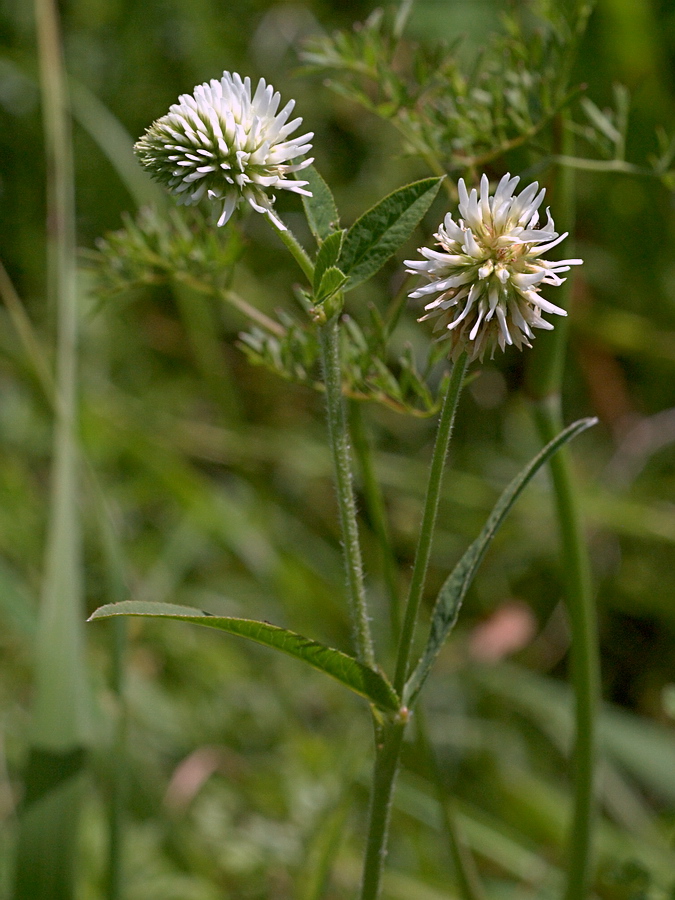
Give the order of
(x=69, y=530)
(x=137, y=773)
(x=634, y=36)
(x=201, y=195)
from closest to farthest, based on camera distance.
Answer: (x=201, y=195)
(x=69, y=530)
(x=137, y=773)
(x=634, y=36)

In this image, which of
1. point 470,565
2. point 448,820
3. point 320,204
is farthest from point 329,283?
point 448,820

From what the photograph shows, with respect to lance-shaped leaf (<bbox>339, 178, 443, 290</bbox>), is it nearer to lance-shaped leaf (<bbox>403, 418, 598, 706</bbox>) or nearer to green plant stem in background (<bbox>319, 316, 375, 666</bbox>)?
green plant stem in background (<bbox>319, 316, 375, 666</bbox>)

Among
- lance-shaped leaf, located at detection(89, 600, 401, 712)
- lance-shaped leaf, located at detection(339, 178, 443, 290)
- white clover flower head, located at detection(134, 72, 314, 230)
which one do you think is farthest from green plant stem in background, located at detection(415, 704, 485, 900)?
white clover flower head, located at detection(134, 72, 314, 230)

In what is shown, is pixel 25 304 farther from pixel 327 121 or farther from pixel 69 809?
pixel 69 809

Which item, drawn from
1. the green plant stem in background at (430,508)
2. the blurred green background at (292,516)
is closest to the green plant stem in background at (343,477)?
the green plant stem in background at (430,508)

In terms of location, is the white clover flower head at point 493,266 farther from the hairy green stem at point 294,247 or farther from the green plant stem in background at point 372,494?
the green plant stem in background at point 372,494

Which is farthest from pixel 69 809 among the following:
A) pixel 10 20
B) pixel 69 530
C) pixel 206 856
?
pixel 10 20

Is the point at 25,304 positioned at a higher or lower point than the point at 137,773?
higher
